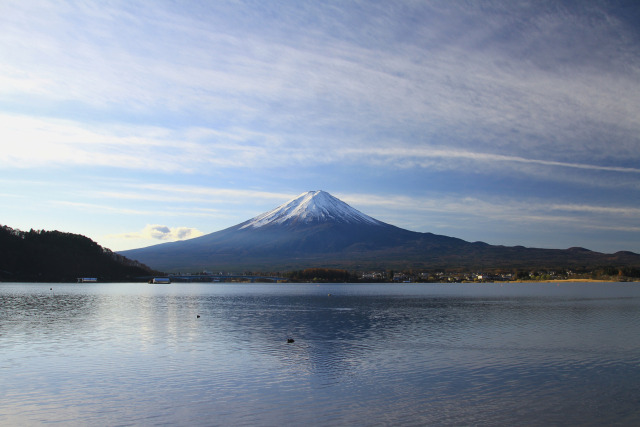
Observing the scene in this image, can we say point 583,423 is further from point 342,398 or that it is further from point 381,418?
point 342,398

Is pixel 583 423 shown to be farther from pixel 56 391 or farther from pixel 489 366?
pixel 56 391

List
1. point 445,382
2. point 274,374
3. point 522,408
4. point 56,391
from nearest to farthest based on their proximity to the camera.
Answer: point 522,408 → point 56,391 → point 445,382 → point 274,374

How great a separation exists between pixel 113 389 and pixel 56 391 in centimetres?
223

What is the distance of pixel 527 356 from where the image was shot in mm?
30359

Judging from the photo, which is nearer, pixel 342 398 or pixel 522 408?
pixel 522 408

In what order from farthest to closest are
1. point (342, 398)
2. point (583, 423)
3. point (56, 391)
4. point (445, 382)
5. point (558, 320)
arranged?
point (558, 320) < point (445, 382) < point (56, 391) < point (342, 398) < point (583, 423)

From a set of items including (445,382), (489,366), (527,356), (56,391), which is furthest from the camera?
(527,356)

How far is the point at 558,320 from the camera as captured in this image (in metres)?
51.9

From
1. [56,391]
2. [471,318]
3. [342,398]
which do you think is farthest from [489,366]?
[471,318]

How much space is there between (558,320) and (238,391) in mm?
40434

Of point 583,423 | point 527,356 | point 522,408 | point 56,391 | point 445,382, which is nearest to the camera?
point 583,423

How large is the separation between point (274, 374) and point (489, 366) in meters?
11.1

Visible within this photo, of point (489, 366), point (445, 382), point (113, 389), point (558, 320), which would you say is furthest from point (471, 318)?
point (113, 389)

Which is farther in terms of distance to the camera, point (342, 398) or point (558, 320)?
point (558, 320)
